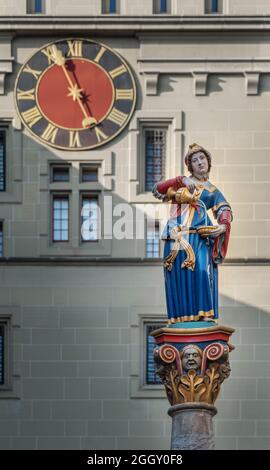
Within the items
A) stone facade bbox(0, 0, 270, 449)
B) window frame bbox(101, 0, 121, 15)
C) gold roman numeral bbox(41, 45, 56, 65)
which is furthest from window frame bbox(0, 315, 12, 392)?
window frame bbox(101, 0, 121, 15)

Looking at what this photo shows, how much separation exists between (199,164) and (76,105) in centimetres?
734

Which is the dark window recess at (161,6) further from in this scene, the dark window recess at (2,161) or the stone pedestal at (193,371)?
the stone pedestal at (193,371)

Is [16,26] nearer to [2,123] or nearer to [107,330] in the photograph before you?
[2,123]

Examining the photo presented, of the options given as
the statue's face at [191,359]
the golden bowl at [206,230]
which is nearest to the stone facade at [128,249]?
the golden bowl at [206,230]

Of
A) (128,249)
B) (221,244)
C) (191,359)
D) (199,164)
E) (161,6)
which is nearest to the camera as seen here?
(191,359)

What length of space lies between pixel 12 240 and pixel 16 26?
4.01 m

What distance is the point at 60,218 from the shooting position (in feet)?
155

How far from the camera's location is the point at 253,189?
47031mm

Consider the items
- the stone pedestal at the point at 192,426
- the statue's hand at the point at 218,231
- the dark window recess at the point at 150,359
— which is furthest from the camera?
the dark window recess at the point at 150,359

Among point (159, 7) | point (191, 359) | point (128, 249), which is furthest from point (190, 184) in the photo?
point (159, 7)

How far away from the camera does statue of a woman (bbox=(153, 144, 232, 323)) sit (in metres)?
39.7

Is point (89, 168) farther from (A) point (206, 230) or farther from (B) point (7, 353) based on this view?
(A) point (206, 230)

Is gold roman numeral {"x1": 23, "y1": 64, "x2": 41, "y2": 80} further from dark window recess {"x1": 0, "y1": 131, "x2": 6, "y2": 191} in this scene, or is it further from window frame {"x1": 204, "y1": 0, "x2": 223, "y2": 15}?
window frame {"x1": 204, "y1": 0, "x2": 223, "y2": 15}

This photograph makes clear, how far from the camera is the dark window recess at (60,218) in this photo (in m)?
47.3
